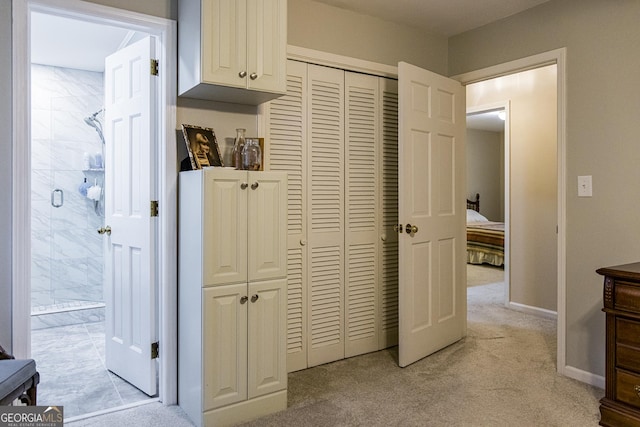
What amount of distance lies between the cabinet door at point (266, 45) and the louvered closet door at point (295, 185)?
0.45m

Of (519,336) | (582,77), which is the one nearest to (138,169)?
(582,77)

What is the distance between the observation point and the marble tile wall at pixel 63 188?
4.31 m

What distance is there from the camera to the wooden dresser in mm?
2100

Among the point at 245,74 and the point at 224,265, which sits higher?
the point at 245,74

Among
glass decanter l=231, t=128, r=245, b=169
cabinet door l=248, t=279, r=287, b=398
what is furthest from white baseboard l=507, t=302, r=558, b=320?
glass decanter l=231, t=128, r=245, b=169

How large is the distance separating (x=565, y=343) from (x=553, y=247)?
5.39ft

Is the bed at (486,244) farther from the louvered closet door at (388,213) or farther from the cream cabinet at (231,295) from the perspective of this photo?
the cream cabinet at (231,295)

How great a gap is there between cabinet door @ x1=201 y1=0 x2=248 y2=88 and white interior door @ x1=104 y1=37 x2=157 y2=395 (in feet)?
1.78

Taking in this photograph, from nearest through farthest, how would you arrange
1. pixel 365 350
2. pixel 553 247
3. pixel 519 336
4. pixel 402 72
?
pixel 402 72
pixel 365 350
pixel 519 336
pixel 553 247

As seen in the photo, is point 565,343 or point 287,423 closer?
point 287,423

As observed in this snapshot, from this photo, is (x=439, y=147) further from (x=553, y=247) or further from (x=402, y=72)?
(x=553, y=247)

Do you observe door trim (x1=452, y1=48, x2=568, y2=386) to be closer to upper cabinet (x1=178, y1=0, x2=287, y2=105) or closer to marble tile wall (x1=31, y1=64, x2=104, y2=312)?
upper cabinet (x1=178, y1=0, x2=287, y2=105)

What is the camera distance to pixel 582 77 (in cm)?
275

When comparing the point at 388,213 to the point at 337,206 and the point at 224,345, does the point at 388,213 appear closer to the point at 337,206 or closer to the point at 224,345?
the point at 337,206
